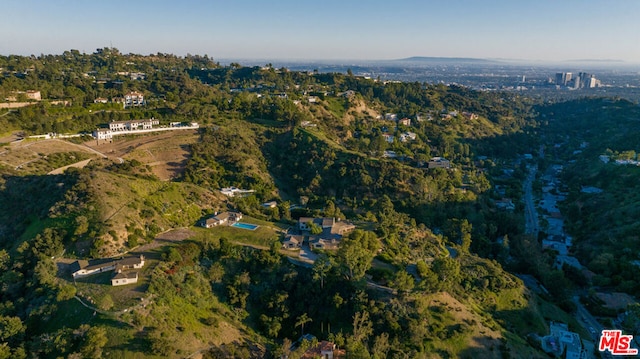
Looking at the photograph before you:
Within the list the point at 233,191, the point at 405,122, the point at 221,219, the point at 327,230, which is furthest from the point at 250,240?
the point at 405,122

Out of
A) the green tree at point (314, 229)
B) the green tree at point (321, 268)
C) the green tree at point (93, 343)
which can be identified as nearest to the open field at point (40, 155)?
the green tree at point (314, 229)

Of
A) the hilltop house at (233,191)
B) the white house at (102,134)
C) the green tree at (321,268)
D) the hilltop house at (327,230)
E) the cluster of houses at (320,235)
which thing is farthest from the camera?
the white house at (102,134)

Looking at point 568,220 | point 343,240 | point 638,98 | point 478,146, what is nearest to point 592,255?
point 568,220

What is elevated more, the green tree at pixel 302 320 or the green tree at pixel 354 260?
the green tree at pixel 354 260

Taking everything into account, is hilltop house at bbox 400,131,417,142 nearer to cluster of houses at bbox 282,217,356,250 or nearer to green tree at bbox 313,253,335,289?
cluster of houses at bbox 282,217,356,250

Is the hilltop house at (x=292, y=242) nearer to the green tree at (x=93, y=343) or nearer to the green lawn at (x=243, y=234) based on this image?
the green lawn at (x=243, y=234)

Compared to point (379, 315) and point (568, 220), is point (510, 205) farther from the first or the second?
point (379, 315)

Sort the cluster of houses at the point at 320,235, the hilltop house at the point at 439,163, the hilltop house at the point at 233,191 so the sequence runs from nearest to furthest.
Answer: the cluster of houses at the point at 320,235 < the hilltop house at the point at 233,191 < the hilltop house at the point at 439,163
